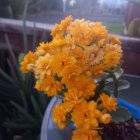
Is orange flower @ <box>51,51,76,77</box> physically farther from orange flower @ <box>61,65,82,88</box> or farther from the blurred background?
the blurred background

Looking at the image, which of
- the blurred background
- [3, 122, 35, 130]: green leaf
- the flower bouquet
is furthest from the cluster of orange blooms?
[3, 122, 35, 130]: green leaf

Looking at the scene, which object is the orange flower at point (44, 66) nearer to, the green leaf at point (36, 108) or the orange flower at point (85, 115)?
the orange flower at point (85, 115)

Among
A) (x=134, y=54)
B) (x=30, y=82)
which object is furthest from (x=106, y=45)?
(x=30, y=82)

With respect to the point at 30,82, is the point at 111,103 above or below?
above

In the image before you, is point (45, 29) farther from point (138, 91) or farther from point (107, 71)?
point (107, 71)

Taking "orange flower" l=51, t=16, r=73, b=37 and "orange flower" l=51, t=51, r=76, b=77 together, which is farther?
"orange flower" l=51, t=16, r=73, b=37

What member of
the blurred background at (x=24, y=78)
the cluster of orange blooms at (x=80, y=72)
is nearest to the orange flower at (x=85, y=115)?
the cluster of orange blooms at (x=80, y=72)

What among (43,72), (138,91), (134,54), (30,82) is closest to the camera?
(43,72)

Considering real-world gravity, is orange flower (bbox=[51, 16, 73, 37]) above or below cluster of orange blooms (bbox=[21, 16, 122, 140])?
above
